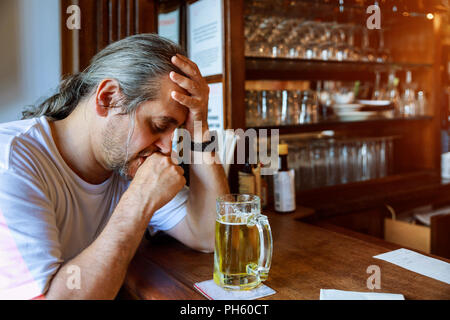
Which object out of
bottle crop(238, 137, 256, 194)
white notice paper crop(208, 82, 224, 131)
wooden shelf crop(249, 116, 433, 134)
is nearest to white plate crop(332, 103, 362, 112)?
wooden shelf crop(249, 116, 433, 134)

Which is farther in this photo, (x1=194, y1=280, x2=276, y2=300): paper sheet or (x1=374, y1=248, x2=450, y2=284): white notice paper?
(x1=374, y1=248, x2=450, y2=284): white notice paper

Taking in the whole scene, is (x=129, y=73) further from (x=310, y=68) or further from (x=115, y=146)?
(x=310, y=68)

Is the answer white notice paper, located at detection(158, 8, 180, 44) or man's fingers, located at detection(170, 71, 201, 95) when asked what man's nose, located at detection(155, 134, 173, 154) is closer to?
man's fingers, located at detection(170, 71, 201, 95)

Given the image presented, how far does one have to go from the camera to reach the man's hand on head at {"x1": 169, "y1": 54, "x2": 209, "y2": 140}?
49.1 inches

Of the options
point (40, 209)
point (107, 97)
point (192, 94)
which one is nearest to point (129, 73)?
point (107, 97)

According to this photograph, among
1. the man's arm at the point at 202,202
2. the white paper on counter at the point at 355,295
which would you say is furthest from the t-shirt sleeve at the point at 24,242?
the white paper on counter at the point at 355,295

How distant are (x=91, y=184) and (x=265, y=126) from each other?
45.3 inches

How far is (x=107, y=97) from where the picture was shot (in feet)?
4.02

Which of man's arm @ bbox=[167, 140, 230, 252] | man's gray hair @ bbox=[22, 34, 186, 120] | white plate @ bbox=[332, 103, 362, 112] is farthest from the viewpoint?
white plate @ bbox=[332, 103, 362, 112]

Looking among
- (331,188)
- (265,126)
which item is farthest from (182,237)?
(331,188)

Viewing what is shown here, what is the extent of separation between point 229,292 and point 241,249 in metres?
→ 0.11

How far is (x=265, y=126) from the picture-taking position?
7.26 feet

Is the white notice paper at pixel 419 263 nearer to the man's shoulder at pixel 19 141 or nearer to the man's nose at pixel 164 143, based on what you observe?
the man's nose at pixel 164 143
